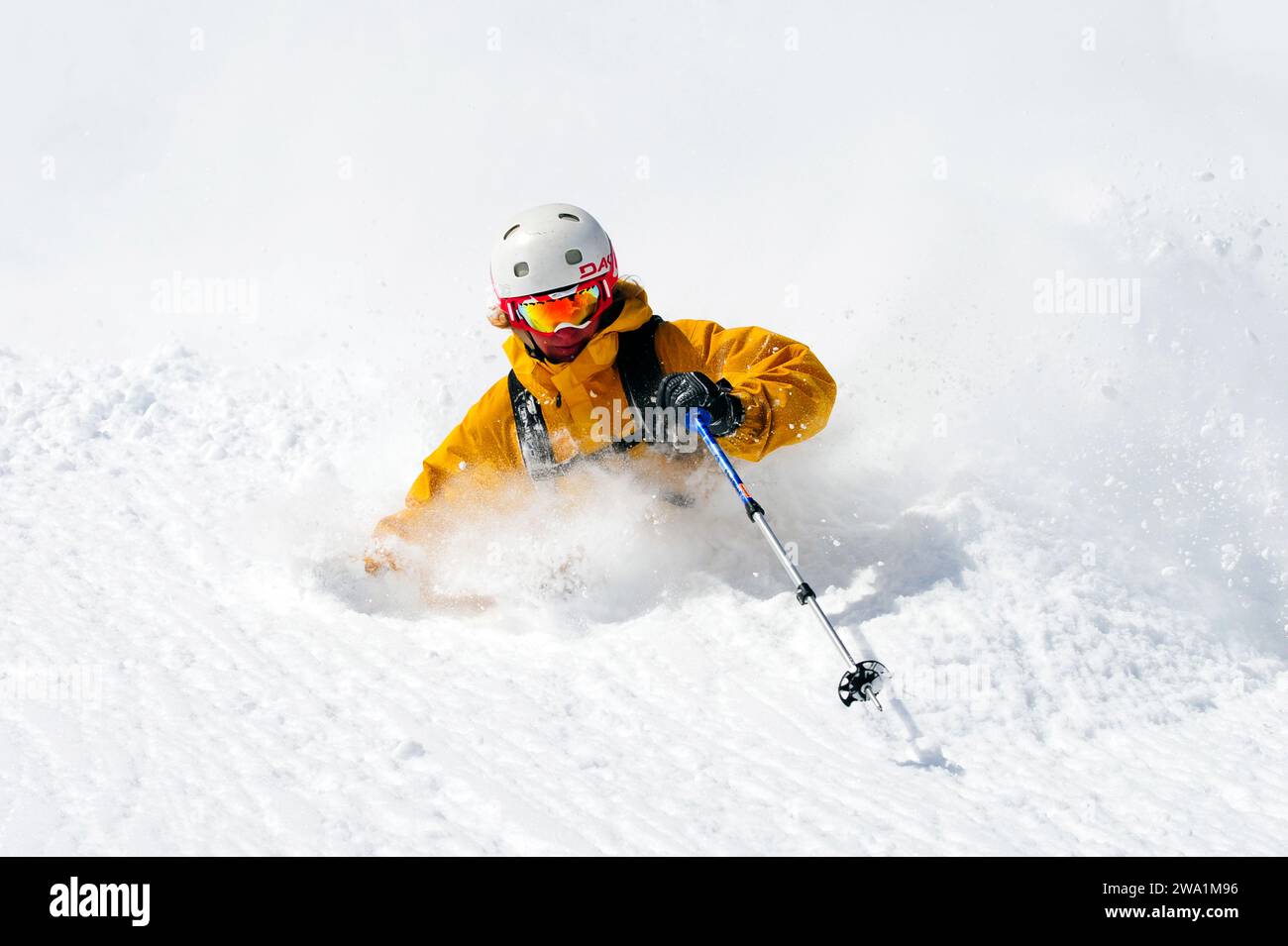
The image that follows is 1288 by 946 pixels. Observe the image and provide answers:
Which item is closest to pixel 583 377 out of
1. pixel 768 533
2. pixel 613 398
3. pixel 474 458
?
pixel 613 398

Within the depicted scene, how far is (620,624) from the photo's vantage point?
5.04m

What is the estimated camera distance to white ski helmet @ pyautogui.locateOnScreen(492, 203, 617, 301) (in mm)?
5520

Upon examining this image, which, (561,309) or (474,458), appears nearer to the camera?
(561,309)

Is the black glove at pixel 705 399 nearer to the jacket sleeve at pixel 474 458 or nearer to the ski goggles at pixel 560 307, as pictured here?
the ski goggles at pixel 560 307

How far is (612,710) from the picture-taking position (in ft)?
13.9

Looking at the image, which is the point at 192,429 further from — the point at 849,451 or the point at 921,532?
the point at 921,532

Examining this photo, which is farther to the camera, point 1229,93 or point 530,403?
point 1229,93

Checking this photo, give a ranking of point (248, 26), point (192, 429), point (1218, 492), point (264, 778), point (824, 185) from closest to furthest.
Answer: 1. point (264, 778)
2. point (1218, 492)
3. point (192, 429)
4. point (824, 185)
5. point (248, 26)

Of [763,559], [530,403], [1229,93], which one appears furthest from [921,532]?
[1229,93]

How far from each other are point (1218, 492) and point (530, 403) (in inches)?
153

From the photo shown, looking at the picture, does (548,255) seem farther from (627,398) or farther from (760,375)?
(760,375)

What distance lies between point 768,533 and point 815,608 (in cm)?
51

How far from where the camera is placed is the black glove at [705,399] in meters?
5.00

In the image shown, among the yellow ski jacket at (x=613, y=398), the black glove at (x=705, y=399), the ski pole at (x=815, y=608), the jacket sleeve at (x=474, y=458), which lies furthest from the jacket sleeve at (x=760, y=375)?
the jacket sleeve at (x=474, y=458)
